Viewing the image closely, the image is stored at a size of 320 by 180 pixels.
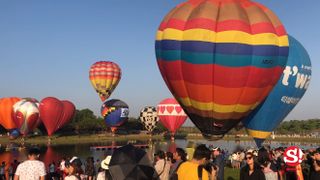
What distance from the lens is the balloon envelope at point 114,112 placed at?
48438 millimetres

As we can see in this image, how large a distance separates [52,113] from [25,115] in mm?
3440

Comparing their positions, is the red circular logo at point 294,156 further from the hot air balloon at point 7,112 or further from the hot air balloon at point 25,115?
the hot air balloon at point 7,112

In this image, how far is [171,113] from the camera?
4244cm

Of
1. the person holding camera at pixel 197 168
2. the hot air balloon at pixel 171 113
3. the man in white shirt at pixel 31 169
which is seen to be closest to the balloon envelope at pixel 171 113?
Answer: the hot air balloon at pixel 171 113

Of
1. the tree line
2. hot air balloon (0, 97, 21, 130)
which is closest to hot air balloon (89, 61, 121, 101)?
hot air balloon (0, 97, 21, 130)

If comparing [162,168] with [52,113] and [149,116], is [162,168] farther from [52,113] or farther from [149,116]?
[149,116]

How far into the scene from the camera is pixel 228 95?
1280 centimetres

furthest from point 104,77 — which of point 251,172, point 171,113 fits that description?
point 251,172

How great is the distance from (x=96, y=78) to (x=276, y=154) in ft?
107

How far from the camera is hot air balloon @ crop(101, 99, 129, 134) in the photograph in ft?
159

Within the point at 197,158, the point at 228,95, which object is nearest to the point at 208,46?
the point at 228,95

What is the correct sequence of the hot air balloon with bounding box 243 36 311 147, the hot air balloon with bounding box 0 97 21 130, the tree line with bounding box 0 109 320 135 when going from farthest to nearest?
the tree line with bounding box 0 109 320 135 → the hot air balloon with bounding box 0 97 21 130 → the hot air balloon with bounding box 243 36 311 147

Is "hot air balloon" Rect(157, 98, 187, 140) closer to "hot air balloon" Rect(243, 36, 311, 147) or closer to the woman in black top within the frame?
"hot air balloon" Rect(243, 36, 311, 147)

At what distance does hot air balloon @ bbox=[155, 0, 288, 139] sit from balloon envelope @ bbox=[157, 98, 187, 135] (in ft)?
93.8
